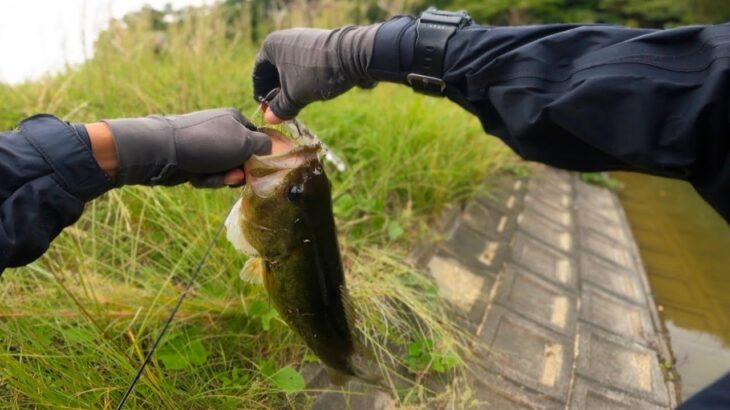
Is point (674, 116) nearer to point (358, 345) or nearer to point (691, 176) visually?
point (691, 176)

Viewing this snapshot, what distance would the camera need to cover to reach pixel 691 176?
4.58ft

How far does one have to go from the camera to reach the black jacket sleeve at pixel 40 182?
1.28 m

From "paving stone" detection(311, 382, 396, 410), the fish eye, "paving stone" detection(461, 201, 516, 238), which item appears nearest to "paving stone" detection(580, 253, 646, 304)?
"paving stone" detection(461, 201, 516, 238)

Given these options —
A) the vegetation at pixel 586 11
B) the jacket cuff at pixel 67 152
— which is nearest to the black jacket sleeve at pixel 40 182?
the jacket cuff at pixel 67 152

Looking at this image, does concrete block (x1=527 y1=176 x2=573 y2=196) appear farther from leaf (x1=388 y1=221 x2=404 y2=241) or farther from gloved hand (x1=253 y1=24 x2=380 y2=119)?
gloved hand (x1=253 y1=24 x2=380 y2=119)

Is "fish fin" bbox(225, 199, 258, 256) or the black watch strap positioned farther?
the black watch strap

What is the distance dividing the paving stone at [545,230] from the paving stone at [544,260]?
0.38 feet

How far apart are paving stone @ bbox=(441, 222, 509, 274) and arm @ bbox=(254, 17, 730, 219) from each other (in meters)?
1.61

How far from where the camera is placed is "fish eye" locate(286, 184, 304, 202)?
1.63 metres

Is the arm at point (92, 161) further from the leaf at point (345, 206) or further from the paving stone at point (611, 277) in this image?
the paving stone at point (611, 277)

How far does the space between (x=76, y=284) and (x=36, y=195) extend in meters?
1.09

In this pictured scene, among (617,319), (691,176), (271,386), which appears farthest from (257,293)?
(617,319)

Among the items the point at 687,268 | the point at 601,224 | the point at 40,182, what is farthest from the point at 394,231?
the point at 687,268

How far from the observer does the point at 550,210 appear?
4.71 meters
